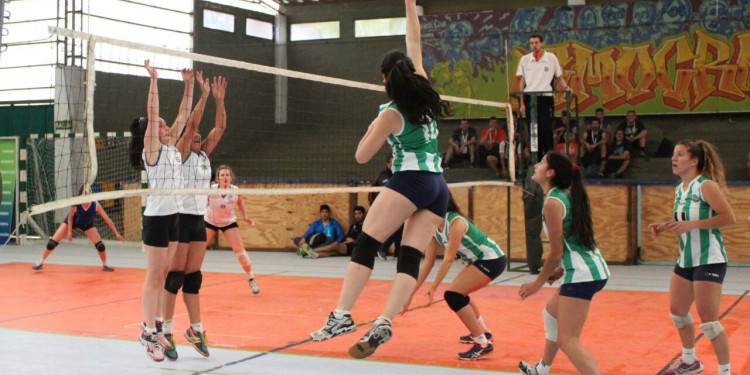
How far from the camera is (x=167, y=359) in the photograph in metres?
6.13

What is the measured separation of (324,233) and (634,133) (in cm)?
722

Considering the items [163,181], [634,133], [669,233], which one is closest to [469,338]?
[163,181]

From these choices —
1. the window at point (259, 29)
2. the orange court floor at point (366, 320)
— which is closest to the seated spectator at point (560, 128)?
A: the orange court floor at point (366, 320)

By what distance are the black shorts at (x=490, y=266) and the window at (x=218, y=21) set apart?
63.7ft

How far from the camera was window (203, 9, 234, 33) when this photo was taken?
950 inches

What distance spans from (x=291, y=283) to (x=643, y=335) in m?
5.46

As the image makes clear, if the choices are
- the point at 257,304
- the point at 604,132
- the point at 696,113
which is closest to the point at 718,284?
the point at 257,304

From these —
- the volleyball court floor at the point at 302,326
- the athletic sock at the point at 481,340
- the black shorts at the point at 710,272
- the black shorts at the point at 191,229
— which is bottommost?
the volleyball court floor at the point at 302,326

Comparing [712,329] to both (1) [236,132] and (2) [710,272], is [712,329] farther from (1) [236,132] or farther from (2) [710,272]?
(1) [236,132]

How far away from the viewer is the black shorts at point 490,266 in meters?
6.39

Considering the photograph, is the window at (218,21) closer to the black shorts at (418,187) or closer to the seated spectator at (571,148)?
the seated spectator at (571,148)

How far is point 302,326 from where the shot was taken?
7742 millimetres

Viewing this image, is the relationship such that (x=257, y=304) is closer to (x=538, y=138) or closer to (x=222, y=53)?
(x=538, y=138)

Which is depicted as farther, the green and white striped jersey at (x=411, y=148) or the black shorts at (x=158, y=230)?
the black shorts at (x=158, y=230)
